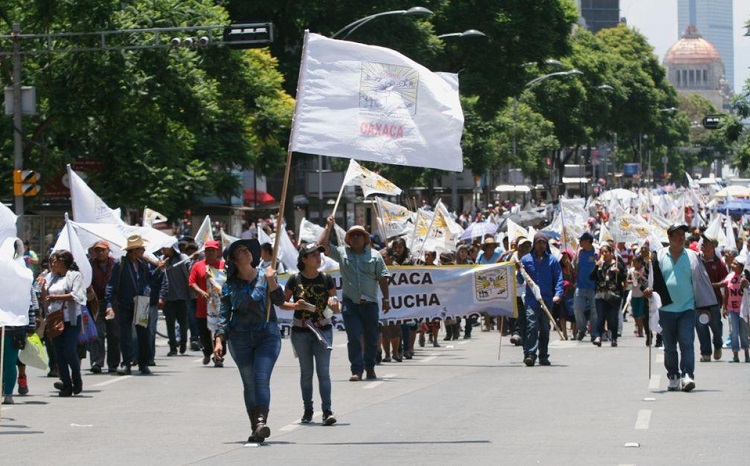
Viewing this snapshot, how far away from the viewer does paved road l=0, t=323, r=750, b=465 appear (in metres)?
11.0

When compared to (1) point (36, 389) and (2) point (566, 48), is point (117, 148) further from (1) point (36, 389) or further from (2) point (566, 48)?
(2) point (566, 48)

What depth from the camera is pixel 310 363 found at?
13070 millimetres

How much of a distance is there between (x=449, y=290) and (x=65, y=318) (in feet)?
21.8

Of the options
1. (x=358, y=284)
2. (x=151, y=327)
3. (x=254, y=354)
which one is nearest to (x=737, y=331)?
(x=358, y=284)

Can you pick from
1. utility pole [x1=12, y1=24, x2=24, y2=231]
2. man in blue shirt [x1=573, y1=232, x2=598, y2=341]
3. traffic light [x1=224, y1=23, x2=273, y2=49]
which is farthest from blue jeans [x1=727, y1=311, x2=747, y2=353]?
utility pole [x1=12, y1=24, x2=24, y2=231]

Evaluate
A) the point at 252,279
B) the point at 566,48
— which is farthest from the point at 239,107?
the point at 252,279

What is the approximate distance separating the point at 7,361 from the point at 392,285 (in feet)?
22.2

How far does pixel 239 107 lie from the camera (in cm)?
3844

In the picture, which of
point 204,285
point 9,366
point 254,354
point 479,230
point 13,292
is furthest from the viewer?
point 479,230

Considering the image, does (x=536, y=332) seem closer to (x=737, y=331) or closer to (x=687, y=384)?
(x=737, y=331)

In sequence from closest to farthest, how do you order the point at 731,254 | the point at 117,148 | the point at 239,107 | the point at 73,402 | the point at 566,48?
the point at 73,402 → the point at 731,254 → the point at 117,148 → the point at 239,107 → the point at 566,48

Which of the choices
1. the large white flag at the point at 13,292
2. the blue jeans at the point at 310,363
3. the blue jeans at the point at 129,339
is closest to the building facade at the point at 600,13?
the blue jeans at the point at 129,339

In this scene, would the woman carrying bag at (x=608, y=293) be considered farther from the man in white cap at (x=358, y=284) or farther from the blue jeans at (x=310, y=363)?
the blue jeans at (x=310, y=363)

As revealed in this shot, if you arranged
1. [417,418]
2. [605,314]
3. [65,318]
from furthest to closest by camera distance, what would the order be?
[605,314]
[65,318]
[417,418]
